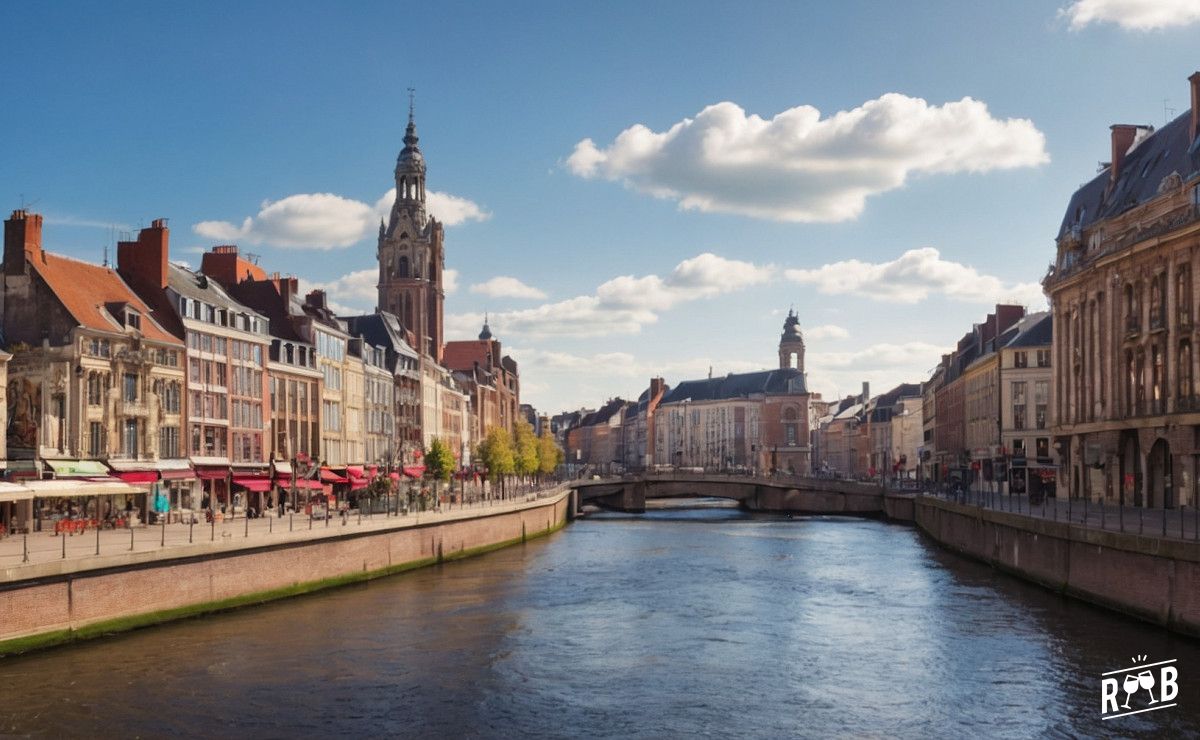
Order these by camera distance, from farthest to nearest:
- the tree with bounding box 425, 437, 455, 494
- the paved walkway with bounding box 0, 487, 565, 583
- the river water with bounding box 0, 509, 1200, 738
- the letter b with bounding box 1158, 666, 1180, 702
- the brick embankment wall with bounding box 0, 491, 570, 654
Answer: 1. the tree with bounding box 425, 437, 455, 494
2. the paved walkway with bounding box 0, 487, 565, 583
3. the brick embankment wall with bounding box 0, 491, 570, 654
4. the letter b with bounding box 1158, 666, 1180, 702
5. the river water with bounding box 0, 509, 1200, 738

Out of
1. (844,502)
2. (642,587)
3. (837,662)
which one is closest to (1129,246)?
(642,587)

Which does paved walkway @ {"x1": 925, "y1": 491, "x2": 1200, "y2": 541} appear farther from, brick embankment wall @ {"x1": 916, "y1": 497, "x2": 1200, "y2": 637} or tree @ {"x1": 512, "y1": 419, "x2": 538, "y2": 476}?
tree @ {"x1": 512, "y1": 419, "x2": 538, "y2": 476}

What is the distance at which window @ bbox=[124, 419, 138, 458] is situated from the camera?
191ft

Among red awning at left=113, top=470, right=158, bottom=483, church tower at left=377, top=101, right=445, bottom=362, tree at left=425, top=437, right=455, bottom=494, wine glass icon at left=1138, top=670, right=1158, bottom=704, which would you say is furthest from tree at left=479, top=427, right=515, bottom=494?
wine glass icon at left=1138, top=670, right=1158, bottom=704

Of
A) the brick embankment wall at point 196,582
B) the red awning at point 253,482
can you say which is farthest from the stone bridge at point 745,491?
the brick embankment wall at point 196,582

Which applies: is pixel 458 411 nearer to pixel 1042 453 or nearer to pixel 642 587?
pixel 1042 453

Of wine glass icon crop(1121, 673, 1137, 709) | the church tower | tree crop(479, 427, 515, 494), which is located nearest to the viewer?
wine glass icon crop(1121, 673, 1137, 709)

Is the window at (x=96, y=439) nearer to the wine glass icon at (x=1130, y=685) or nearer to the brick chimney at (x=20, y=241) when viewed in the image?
the brick chimney at (x=20, y=241)

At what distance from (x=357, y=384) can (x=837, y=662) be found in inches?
2375

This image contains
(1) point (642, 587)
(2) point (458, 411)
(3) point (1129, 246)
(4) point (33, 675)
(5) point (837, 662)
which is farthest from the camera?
(2) point (458, 411)

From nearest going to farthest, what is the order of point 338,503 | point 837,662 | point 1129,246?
1. point 837,662
2. point 1129,246
3. point 338,503

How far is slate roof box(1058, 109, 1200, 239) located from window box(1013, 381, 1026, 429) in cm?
2268

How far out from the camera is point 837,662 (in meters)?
34.4

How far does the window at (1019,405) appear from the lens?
95.0 m
